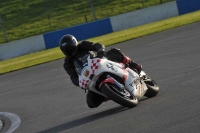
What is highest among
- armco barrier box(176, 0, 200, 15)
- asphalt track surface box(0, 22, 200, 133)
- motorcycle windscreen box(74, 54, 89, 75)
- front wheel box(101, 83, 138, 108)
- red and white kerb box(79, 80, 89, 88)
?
motorcycle windscreen box(74, 54, 89, 75)

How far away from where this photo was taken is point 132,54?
16938mm

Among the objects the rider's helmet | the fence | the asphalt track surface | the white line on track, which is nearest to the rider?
the rider's helmet

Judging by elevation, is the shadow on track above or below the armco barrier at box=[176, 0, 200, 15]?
above

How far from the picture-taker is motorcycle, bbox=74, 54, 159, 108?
811 centimetres

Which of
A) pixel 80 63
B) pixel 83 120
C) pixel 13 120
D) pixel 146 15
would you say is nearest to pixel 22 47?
pixel 146 15

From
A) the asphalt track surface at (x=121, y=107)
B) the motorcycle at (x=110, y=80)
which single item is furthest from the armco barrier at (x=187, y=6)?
the motorcycle at (x=110, y=80)

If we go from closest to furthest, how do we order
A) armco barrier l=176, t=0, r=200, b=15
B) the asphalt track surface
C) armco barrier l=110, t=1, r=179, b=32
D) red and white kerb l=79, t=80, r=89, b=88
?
the asphalt track surface < red and white kerb l=79, t=80, r=89, b=88 < armco barrier l=110, t=1, r=179, b=32 < armco barrier l=176, t=0, r=200, b=15

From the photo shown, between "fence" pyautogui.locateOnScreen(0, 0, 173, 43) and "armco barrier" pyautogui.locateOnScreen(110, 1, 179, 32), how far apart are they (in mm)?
2310

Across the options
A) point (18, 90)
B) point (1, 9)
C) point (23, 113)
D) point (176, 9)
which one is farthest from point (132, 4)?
point (23, 113)

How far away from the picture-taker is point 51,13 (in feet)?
117

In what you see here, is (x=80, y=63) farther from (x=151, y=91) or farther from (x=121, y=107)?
(x=151, y=91)

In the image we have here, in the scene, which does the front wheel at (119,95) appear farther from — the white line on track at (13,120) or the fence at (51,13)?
the fence at (51,13)

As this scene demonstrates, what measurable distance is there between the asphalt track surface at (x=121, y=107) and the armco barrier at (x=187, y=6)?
1140cm

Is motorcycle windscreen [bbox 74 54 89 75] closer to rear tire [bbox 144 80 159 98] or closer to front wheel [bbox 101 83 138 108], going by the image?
front wheel [bbox 101 83 138 108]
